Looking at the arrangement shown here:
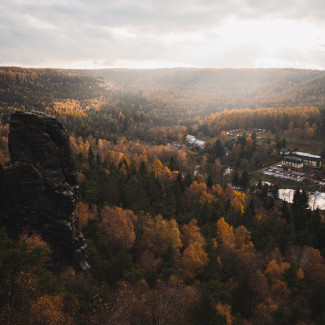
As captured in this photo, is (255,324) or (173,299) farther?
(255,324)

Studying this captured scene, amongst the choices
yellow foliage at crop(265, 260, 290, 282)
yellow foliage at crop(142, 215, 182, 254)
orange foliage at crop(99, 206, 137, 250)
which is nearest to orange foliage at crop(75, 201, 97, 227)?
orange foliage at crop(99, 206, 137, 250)

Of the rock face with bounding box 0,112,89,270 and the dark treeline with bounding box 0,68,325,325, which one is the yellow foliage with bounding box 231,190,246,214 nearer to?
the dark treeline with bounding box 0,68,325,325

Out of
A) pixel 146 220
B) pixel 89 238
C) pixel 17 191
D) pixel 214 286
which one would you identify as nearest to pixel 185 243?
pixel 146 220

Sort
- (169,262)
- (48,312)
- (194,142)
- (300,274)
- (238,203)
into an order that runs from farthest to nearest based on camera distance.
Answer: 1. (194,142)
2. (238,203)
3. (300,274)
4. (169,262)
5. (48,312)

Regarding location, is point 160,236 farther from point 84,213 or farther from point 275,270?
point 275,270

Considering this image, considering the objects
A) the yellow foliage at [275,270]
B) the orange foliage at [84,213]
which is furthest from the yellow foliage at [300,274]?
the orange foliage at [84,213]

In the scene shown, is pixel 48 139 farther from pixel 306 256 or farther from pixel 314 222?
pixel 314 222

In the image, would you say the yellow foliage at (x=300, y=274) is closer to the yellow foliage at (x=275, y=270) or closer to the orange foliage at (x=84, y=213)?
the yellow foliage at (x=275, y=270)

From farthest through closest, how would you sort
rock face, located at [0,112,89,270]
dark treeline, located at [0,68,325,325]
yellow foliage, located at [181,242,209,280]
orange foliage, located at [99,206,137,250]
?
1. orange foliage, located at [99,206,137,250]
2. yellow foliage, located at [181,242,209,280]
3. rock face, located at [0,112,89,270]
4. dark treeline, located at [0,68,325,325]

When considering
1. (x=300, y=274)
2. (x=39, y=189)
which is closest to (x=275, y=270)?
(x=300, y=274)
